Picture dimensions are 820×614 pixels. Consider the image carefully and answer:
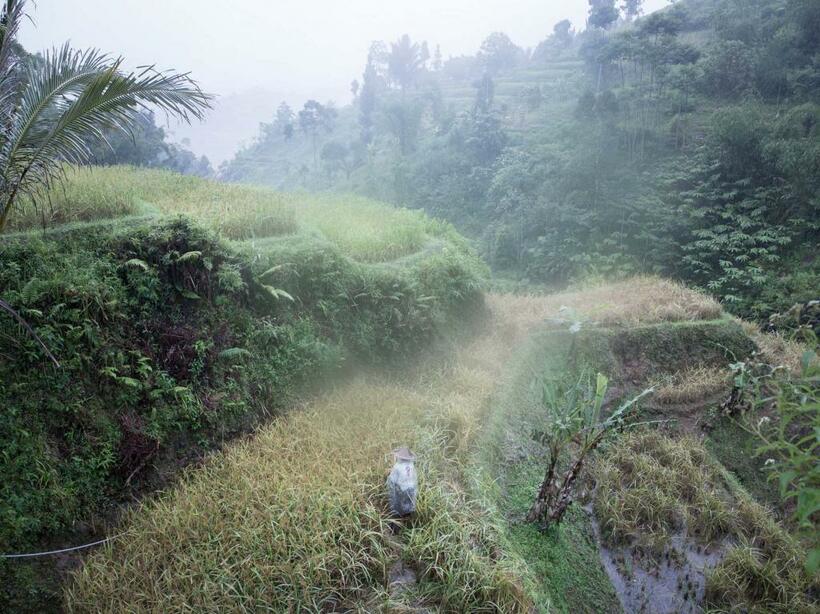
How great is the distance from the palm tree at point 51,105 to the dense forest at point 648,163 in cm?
1260

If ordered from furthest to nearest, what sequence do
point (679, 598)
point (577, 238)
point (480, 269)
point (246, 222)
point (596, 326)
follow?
point (577, 238)
point (480, 269)
point (596, 326)
point (246, 222)
point (679, 598)

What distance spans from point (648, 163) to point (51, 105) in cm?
1697

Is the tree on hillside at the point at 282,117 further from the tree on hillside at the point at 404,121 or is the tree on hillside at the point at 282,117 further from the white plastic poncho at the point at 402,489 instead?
the white plastic poncho at the point at 402,489

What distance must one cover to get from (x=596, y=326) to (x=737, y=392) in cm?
226

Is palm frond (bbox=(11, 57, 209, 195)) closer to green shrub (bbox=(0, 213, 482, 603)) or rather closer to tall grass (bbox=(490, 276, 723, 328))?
green shrub (bbox=(0, 213, 482, 603))

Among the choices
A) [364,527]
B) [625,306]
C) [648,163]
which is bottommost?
[625,306]

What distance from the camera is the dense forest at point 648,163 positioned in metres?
12.5

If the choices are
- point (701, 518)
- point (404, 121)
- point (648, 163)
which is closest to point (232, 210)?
point (701, 518)

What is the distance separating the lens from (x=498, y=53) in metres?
40.1

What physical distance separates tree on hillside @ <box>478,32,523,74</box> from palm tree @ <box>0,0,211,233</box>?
134 feet

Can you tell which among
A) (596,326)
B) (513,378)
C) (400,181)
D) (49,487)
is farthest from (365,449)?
(400,181)

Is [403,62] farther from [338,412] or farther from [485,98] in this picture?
[338,412]

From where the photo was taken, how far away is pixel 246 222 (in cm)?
708

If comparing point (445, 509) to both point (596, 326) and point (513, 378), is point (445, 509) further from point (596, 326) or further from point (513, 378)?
point (596, 326)
